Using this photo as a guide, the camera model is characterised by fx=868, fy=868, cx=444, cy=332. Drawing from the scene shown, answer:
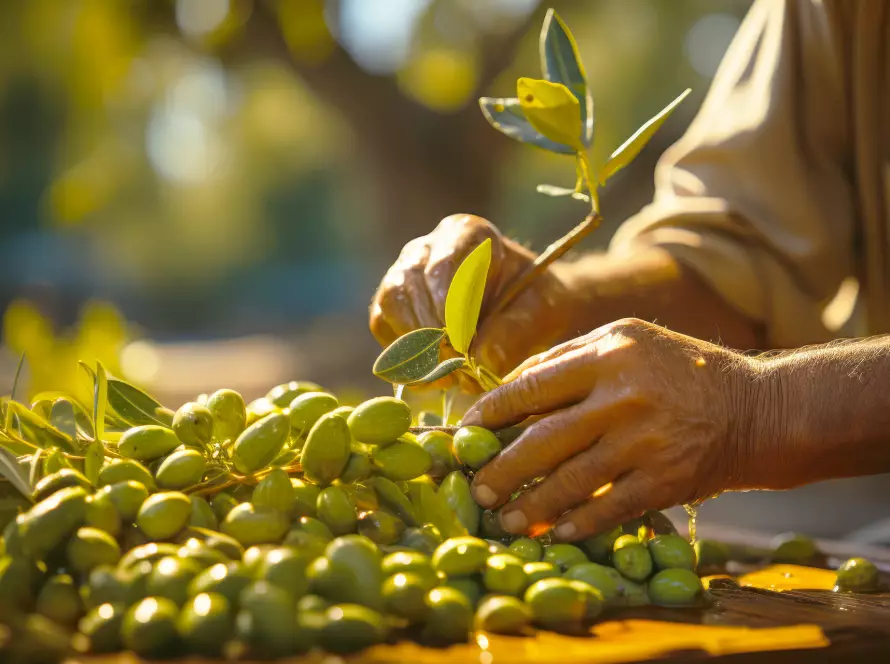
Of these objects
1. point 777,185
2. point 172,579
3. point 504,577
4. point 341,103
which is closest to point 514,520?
point 504,577

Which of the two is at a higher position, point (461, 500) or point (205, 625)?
point (461, 500)

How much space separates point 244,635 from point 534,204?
12.0 meters

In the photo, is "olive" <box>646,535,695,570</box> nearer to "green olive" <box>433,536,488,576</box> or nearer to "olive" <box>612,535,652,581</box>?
"olive" <box>612,535,652,581</box>

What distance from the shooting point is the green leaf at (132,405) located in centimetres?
94

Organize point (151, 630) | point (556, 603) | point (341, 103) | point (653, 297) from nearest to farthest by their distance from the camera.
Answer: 1. point (151, 630)
2. point (556, 603)
3. point (653, 297)
4. point (341, 103)

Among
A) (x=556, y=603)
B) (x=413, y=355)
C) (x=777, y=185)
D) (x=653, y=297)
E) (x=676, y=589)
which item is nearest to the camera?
(x=556, y=603)

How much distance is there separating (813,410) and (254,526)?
2.10 feet

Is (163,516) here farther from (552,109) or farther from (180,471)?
(552,109)

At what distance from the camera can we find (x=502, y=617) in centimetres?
68

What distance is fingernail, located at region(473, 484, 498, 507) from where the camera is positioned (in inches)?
34.2

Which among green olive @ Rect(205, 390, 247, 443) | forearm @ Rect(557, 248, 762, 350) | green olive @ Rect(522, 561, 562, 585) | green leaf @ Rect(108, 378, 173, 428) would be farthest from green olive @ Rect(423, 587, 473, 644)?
forearm @ Rect(557, 248, 762, 350)

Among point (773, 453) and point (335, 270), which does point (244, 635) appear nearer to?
point (773, 453)

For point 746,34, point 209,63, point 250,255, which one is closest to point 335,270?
point 250,255

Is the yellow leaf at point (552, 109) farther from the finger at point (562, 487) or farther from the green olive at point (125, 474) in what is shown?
the green olive at point (125, 474)
